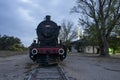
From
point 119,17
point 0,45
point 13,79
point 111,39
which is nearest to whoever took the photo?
point 13,79

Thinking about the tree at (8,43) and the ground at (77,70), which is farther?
the tree at (8,43)

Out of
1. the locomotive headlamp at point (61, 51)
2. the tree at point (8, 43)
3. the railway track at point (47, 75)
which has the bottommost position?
the railway track at point (47, 75)

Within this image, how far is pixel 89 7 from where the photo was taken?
62344 mm

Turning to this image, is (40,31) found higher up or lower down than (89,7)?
lower down

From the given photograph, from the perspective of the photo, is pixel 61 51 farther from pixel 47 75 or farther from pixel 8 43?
pixel 8 43

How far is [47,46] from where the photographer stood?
2470 cm

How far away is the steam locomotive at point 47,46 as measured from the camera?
24.2 meters

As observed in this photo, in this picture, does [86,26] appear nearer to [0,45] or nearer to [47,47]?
[0,45]

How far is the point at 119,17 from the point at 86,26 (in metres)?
8.70

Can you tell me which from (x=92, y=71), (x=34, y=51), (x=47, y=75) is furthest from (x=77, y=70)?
(x=47, y=75)

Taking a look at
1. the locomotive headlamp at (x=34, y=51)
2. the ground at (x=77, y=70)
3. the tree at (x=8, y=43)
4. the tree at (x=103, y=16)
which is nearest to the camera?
the ground at (x=77, y=70)

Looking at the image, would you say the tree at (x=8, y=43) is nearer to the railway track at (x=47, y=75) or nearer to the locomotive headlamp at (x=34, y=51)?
the locomotive headlamp at (x=34, y=51)

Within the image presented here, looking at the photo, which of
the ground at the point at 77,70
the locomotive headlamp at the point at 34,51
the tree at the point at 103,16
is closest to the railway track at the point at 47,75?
the ground at the point at 77,70

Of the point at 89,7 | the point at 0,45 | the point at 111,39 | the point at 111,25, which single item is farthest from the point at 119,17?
the point at 0,45
